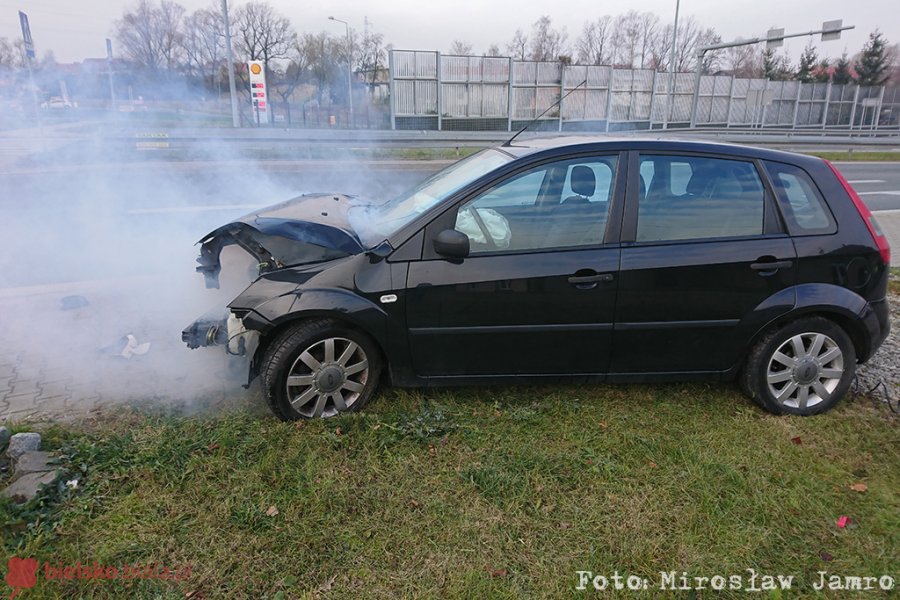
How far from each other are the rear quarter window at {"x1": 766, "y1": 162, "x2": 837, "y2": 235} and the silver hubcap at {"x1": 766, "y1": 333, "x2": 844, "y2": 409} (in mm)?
644

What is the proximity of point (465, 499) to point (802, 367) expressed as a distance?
2235 mm

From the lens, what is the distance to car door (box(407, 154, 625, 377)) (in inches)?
125

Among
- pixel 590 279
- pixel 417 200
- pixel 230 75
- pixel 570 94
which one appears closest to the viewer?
pixel 590 279

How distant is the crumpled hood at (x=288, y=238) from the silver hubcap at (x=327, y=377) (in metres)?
Result: 0.52

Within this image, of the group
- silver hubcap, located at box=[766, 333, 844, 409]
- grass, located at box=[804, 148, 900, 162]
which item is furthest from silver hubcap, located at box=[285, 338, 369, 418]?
grass, located at box=[804, 148, 900, 162]

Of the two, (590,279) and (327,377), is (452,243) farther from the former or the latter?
(327,377)

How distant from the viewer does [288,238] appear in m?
3.31

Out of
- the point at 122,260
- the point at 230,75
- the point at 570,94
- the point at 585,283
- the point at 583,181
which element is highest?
the point at 570,94

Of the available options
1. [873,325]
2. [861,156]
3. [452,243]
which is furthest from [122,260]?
[861,156]

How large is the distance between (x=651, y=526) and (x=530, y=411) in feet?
3.33

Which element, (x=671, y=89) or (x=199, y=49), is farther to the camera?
(x=671, y=89)

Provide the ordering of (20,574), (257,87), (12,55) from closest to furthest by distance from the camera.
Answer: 1. (20,574)
2. (12,55)
3. (257,87)

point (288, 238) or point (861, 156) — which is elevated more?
point (288, 238)

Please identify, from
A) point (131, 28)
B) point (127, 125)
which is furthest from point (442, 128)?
point (131, 28)
